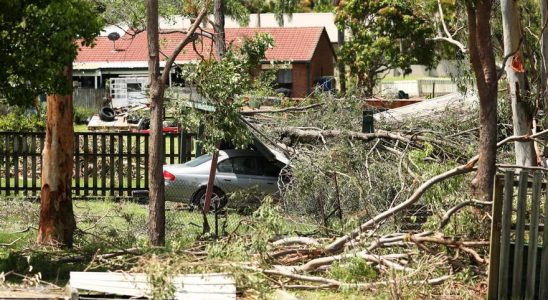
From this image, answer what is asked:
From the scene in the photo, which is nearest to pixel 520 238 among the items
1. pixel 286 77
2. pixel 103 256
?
pixel 103 256

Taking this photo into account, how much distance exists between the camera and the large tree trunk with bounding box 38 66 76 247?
44.7 ft

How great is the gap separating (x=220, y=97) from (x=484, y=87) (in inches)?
163

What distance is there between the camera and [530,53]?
1897 cm

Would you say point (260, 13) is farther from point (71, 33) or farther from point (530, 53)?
point (71, 33)

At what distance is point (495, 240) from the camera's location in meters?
9.88

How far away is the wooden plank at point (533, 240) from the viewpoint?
9.64 m

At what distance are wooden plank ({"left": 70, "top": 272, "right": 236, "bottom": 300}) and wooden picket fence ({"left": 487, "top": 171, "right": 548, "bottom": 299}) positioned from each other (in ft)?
9.40

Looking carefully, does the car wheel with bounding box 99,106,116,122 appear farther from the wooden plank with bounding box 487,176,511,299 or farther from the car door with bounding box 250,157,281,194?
the wooden plank with bounding box 487,176,511,299

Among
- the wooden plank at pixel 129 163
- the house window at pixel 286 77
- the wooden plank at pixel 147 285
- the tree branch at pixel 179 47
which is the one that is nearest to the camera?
the wooden plank at pixel 147 285

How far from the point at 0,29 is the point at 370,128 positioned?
24.9ft

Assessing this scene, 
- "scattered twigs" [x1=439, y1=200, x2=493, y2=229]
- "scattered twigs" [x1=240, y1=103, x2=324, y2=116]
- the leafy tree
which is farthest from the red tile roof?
"scattered twigs" [x1=439, y1=200, x2=493, y2=229]

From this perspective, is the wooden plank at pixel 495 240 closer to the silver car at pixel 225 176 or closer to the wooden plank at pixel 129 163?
the silver car at pixel 225 176

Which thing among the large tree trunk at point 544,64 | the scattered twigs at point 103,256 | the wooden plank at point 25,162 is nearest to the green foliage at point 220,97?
the scattered twigs at point 103,256

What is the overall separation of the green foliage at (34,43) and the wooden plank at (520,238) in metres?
5.49
